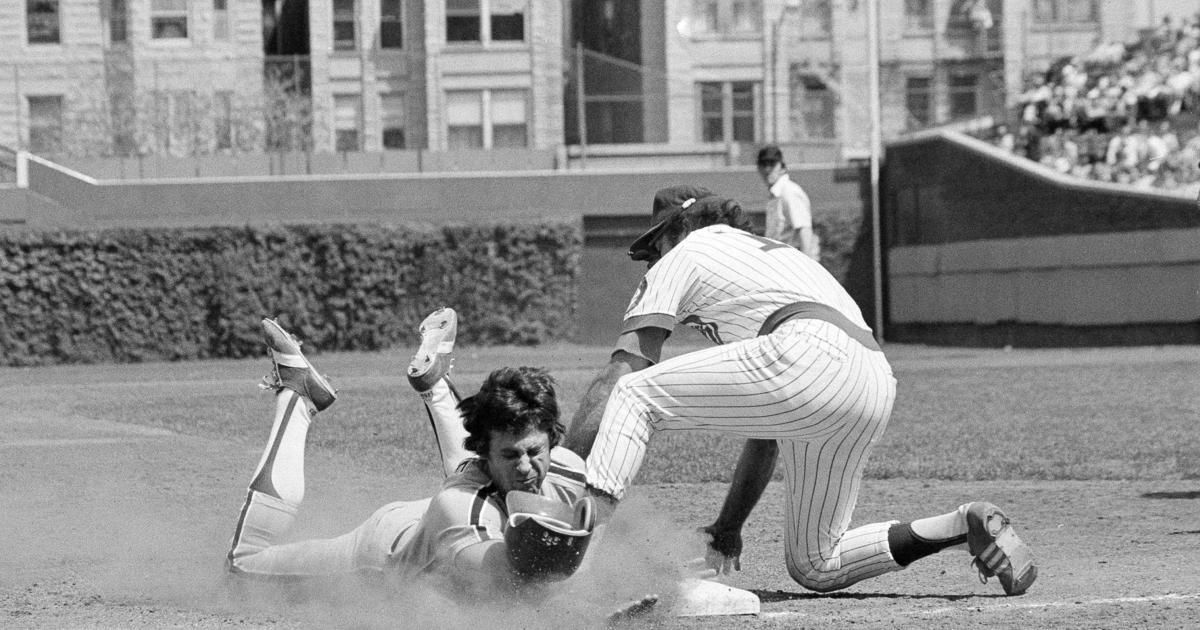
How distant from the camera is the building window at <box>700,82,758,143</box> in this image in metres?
27.9

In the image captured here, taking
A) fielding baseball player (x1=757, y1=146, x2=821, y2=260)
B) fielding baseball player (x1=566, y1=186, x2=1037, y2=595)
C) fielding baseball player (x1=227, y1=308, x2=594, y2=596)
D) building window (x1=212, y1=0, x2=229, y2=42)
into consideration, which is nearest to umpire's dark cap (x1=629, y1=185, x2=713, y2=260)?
fielding baseball player (x1=566, y1=186, x2=1037, y2=595)

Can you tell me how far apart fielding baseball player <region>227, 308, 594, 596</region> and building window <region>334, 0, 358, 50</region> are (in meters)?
23.9

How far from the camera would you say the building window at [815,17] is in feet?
106

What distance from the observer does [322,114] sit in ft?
93.2

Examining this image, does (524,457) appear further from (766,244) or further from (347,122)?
(347,122)

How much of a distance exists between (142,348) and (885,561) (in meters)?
19.0

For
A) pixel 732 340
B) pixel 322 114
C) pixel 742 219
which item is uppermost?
pixel 322 114

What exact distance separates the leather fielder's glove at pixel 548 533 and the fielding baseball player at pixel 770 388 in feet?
0.84

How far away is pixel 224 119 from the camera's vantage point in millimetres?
28109

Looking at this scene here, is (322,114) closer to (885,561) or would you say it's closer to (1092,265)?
(1092,265)

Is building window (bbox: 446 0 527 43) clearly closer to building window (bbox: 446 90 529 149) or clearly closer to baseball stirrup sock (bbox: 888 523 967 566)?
building window (bbox: 446 90 529 149)

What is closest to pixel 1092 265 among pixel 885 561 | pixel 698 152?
pixel 698 152

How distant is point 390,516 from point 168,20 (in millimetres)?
26181

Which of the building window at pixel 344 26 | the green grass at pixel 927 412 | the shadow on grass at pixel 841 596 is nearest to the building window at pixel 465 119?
the building window at pixel 344 26
